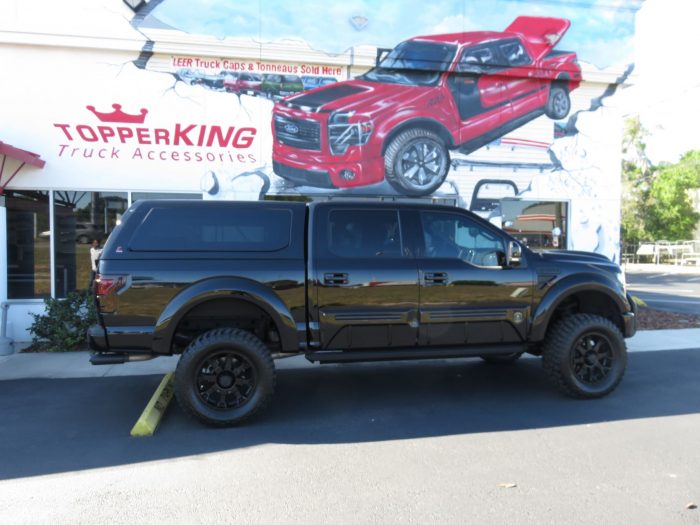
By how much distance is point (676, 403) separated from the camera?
530cm

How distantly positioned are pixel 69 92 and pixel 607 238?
11039 millimetres

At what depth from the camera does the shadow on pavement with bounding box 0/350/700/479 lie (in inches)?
168

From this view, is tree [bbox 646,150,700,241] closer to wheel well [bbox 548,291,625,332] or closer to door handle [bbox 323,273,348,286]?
wheel well [bbox 548,291,625,332]

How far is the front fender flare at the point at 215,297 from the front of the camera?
4.64 meters

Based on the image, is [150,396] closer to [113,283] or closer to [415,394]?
[113,283]

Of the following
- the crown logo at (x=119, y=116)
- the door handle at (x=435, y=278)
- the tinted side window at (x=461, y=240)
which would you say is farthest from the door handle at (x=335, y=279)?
the crown logo at (x=119, y=116)

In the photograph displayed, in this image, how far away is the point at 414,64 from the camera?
10078mm

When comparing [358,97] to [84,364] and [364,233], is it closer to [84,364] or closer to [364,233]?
[364,233]

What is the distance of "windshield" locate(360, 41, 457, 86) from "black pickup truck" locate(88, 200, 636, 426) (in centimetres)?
568

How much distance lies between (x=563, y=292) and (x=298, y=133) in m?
6.22

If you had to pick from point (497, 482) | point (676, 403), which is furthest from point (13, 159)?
point (676, 403)

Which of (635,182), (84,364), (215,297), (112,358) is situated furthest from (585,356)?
(635,182)

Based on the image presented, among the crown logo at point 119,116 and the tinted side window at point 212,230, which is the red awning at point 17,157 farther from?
the tinted side window at point 212,230

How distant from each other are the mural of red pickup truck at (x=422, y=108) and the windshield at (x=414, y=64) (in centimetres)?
2
